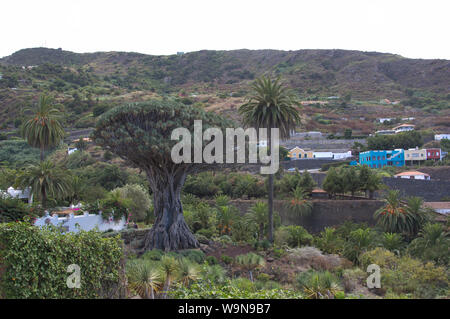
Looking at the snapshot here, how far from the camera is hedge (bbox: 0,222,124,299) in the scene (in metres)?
8.80

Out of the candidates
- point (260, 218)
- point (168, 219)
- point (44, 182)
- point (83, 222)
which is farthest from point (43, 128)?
point (260, 218)

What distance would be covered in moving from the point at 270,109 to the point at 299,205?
9.69 metres

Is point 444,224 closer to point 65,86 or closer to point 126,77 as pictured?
Result: point 65,86

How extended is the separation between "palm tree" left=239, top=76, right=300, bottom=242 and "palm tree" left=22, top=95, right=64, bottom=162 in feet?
52.2

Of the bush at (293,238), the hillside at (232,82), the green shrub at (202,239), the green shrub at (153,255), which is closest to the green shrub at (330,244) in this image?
the bush at (293,238)

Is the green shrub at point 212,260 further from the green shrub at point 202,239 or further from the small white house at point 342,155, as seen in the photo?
the small white house at point 342,155

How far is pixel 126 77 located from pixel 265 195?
95.4 meters

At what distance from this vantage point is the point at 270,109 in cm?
2311

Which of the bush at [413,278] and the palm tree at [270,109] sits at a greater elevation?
the palm tree at [270,109]

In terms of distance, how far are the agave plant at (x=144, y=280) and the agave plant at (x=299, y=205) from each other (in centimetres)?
1884

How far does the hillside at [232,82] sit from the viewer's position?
78.2 m

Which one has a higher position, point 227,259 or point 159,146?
point 159,146

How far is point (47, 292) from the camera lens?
361 inches

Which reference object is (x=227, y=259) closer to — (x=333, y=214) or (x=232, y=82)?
(x=333, y=214)
